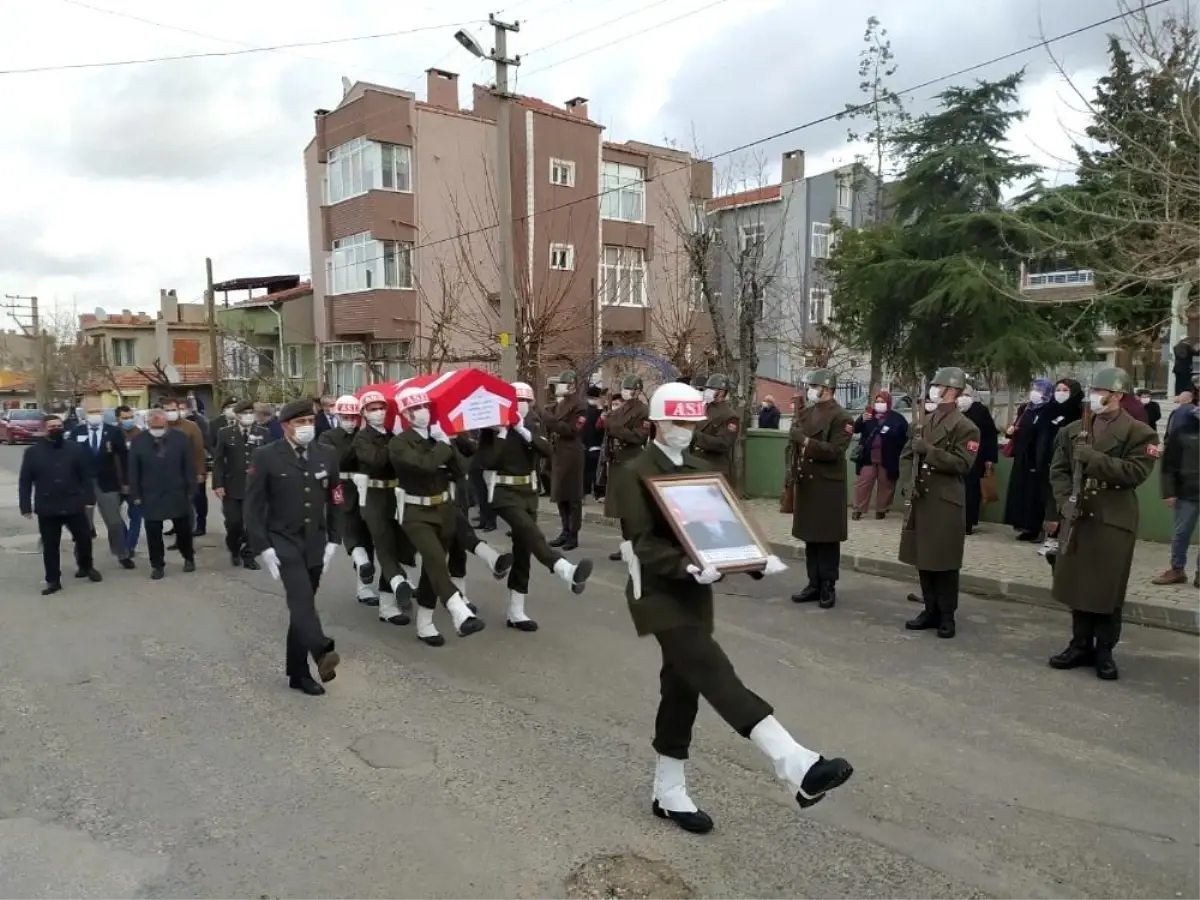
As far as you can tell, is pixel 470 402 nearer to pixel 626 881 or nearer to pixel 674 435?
pixel 674 435

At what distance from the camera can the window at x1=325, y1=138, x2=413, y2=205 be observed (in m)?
27.5

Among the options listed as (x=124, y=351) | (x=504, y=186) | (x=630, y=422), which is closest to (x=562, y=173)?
(x=504, y=186)

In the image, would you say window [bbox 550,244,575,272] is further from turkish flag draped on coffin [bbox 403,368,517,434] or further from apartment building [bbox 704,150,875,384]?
turkish flag draped on coffin [bbox 403,368,517,434]

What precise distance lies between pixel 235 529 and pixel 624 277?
22583mm

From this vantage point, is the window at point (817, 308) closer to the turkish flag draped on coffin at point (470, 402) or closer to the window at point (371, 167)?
the window at point (371, 167)

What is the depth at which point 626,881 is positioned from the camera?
347 cm

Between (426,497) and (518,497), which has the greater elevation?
(426,497)

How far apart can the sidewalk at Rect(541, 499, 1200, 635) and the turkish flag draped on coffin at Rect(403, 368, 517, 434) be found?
2.59 metres

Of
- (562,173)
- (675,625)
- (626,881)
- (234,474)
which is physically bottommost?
(626,881)

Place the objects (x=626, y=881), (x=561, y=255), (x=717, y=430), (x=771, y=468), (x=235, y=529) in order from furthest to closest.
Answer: (x=561, y=255) → (x=771, y=468) → (x=235, y=529) → (x=717, y=430) → (x=626, y=881)

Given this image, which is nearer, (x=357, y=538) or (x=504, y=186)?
(x=357, y=538)

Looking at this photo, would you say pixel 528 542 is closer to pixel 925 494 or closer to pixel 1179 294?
pixel 925 494

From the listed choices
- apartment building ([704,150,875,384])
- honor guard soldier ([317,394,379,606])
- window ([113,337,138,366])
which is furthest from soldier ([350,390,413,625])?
window ([113,337,138,366])

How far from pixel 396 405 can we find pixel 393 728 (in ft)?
10.8
